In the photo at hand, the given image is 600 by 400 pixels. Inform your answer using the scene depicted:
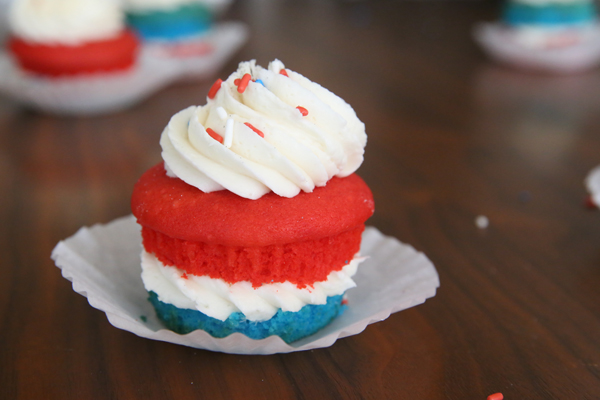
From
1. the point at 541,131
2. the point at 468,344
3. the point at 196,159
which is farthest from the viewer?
the point at 541,131

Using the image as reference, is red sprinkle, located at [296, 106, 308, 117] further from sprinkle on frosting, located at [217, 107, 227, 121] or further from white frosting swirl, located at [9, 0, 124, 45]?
white frosting swirl, located at [9, 0, 124, 45]

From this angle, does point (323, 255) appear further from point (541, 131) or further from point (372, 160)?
point (541, 131)

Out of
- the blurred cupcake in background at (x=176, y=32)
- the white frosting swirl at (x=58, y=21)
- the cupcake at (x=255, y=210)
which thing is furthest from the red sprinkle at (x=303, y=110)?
the blurred cupcake in background at (x=176, y=32)

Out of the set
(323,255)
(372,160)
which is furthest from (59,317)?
(372,160)

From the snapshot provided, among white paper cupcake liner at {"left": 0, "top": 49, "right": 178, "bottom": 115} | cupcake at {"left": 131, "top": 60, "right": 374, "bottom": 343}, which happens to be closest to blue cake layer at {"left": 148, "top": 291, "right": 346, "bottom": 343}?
cupcake at {"left": 131, "top": 60, "right": 374, "bottom": 343}

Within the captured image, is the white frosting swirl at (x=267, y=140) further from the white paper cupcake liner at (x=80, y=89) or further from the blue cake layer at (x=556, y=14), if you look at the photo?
the blue cake layer at (x=556, y=14)

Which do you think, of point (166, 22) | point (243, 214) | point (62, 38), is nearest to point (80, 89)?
point (62, 38)
